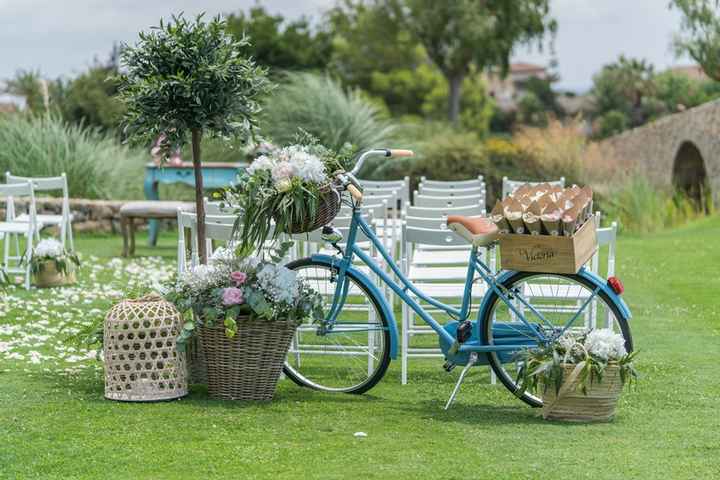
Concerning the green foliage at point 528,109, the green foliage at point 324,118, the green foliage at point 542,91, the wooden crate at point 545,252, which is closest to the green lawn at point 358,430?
the wooden crate at point 545,252

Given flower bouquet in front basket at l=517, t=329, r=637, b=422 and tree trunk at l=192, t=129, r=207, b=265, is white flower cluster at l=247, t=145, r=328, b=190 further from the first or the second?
flower bouquet in front basket at l=517, t=329, r=637, b=422

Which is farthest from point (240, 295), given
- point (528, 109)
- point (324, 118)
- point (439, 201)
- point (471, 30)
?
point (528, 109)

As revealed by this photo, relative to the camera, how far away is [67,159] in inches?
627

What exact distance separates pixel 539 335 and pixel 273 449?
1.43 meters

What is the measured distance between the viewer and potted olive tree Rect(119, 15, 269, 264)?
5.89 metres

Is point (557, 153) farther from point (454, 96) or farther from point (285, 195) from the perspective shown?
point (454, 96)

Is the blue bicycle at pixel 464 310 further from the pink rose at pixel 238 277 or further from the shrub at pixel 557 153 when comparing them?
the shrub at pixel 557 153

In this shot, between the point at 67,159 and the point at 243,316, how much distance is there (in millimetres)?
11210

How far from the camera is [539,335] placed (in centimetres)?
528

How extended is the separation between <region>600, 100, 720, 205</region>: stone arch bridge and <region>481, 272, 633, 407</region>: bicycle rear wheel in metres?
16.2

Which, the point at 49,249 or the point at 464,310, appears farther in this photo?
the point at 49,249

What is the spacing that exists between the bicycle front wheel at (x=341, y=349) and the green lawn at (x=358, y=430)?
12 cm

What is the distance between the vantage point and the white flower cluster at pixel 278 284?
538 centimetres

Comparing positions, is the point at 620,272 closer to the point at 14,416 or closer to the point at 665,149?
the point at 14,416
